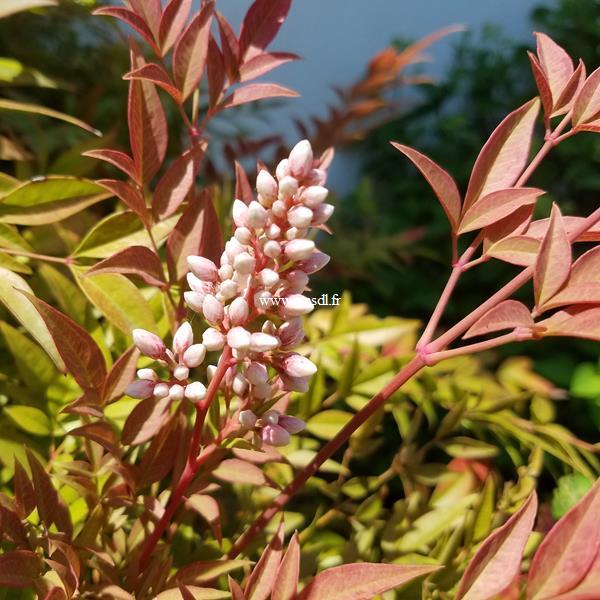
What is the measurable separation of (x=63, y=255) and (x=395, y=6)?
1095 mm

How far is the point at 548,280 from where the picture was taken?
A: 10.5 inches

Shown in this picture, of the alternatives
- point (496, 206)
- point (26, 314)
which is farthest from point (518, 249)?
point (26, 314)

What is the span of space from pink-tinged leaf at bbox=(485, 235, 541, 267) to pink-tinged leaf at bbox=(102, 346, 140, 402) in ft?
0.59

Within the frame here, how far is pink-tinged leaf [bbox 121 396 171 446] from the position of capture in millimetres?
342

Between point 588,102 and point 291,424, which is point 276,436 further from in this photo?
point 588,102

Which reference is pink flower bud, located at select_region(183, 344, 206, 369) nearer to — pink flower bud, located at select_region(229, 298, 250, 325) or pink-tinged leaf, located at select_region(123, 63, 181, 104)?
pink flower bud, located at select_region(229, 298, 250, 325)

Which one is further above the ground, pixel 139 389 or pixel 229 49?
pixel 229 49

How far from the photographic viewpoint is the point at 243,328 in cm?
27

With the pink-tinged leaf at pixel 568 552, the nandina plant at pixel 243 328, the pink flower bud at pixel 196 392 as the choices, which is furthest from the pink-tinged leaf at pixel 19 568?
the pink-tinged leaf at pixel 568 552

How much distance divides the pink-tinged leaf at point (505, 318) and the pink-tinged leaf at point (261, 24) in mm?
197

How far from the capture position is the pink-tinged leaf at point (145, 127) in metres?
0.34

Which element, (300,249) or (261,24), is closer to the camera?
(300,249)

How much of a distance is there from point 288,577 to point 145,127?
0.22m

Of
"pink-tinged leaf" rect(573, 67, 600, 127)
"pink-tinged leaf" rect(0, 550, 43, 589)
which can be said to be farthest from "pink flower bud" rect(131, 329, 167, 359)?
"pink-tinged leaf" rect(573, 67, 600, 127)
